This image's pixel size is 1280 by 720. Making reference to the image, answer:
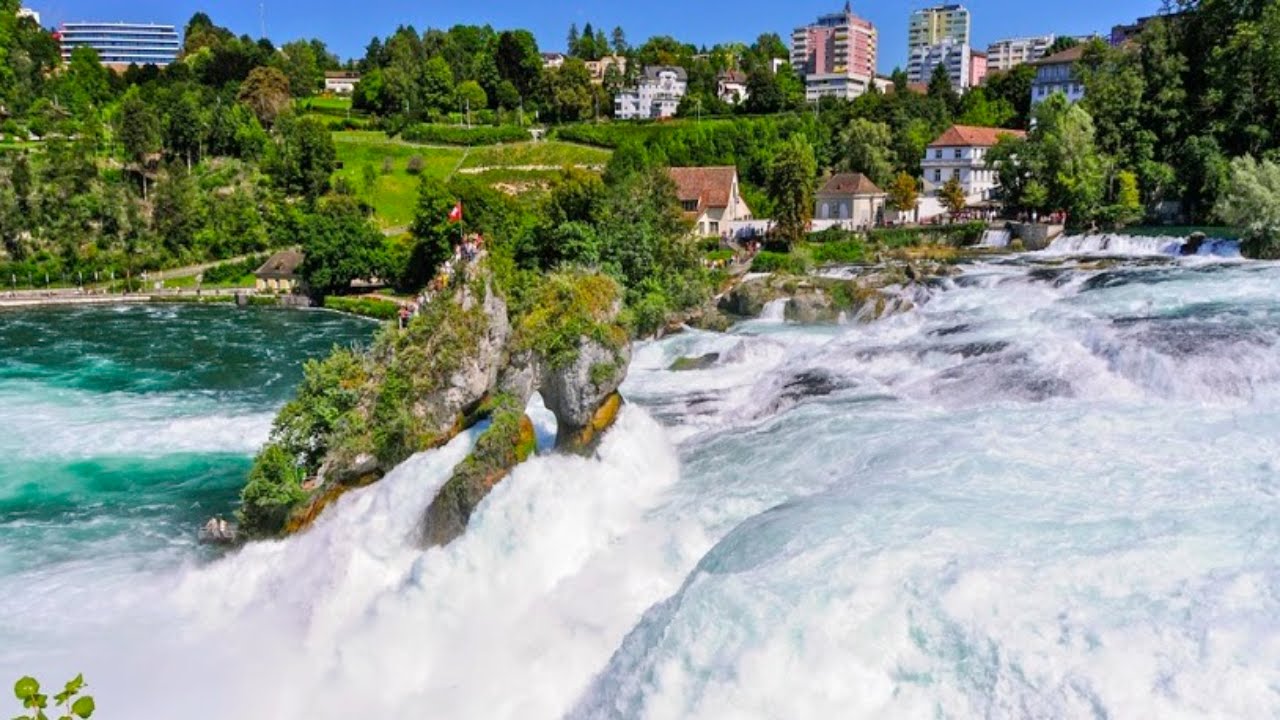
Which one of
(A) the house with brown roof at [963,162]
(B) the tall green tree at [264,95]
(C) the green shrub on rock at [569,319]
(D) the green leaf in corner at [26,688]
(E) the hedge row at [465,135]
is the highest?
(B) the tall green tree at [264,95]

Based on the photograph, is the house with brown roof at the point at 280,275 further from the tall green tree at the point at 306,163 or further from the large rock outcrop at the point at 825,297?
the large rock outcrop at the point at 825,297

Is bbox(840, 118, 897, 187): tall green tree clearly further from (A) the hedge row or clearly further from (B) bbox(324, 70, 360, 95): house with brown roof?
(B) bbox(324, 70, 360, 95): house with brown roof

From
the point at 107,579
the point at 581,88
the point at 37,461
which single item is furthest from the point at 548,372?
the point at 581,88

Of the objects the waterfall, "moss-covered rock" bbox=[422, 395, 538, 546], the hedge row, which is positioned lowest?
"moss-covered rock" bbox=[422, 395, 538, 546]

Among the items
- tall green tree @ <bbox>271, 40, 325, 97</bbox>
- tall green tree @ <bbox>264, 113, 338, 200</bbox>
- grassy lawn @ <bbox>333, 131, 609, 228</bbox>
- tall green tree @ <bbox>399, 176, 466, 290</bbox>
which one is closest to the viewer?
tall green tree @ <bbox>399, 176, 466, 290</bbox>

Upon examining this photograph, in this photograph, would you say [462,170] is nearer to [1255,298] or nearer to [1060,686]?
[1255,298]

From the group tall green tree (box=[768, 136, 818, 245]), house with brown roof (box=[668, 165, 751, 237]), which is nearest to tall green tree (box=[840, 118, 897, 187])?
house with brown roof (box=[668, 165, 751, 237])

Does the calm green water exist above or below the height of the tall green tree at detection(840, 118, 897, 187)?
below

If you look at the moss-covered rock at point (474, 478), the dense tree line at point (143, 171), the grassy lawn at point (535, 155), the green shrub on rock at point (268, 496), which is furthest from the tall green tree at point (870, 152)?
the green shrub on rock at point (268, 496)
